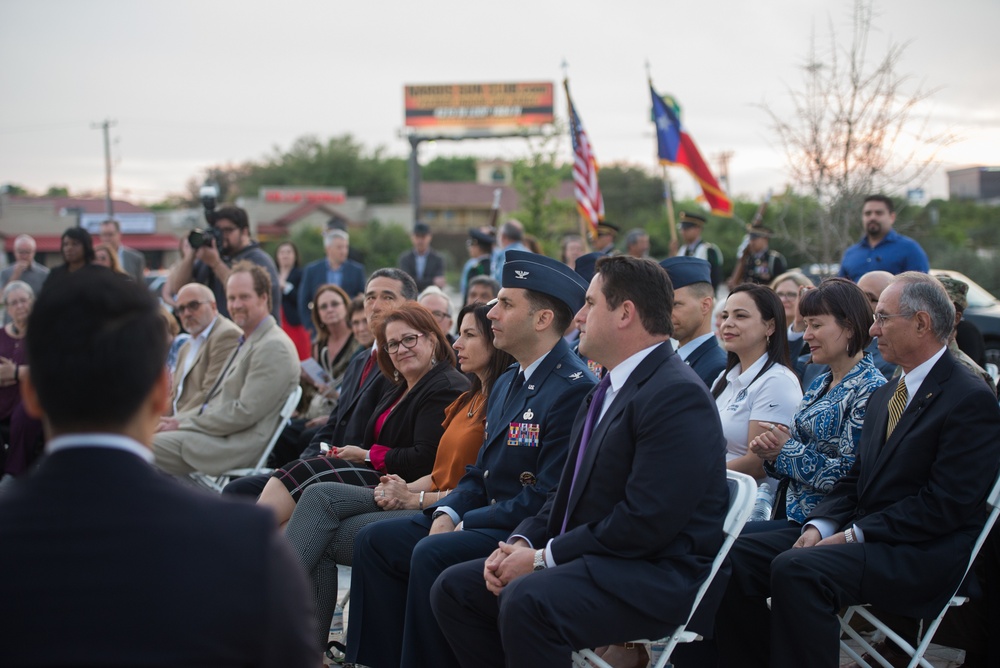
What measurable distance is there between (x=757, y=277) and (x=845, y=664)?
19.9ft

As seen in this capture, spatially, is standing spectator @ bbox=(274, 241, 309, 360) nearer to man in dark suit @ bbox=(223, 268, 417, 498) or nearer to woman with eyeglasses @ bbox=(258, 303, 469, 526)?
man in dark suit @ bbox=(223, 268, 417, 498)

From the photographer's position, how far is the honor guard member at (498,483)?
12.8ft

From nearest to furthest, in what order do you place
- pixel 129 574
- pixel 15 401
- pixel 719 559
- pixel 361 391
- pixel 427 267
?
pixel 129 574 → pixel 719 559 → pixel 361 391 → pixel 15 401 → pixel 427 267

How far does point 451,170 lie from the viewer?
9438 centimetres

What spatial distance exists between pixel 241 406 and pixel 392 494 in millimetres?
1836

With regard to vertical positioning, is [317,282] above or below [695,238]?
below

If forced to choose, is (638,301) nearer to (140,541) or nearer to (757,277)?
(140,541)

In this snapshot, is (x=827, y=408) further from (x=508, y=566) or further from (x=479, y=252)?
(x=479, y=252)

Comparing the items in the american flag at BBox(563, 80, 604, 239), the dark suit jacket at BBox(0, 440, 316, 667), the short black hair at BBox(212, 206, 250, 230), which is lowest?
the dark suit jacket at BBox(0, 440, 316, 667)

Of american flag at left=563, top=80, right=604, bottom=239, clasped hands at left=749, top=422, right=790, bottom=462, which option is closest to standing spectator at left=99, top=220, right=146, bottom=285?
american flag at left=563, top=80, right=604, bottom=239

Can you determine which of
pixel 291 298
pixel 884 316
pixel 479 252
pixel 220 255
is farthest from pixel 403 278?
pixel 479 252

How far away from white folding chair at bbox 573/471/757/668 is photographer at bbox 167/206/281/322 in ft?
17.7

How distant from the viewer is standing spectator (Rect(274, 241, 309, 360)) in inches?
383

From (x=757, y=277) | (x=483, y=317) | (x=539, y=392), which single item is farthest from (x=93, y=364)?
(x=757, y=277)
